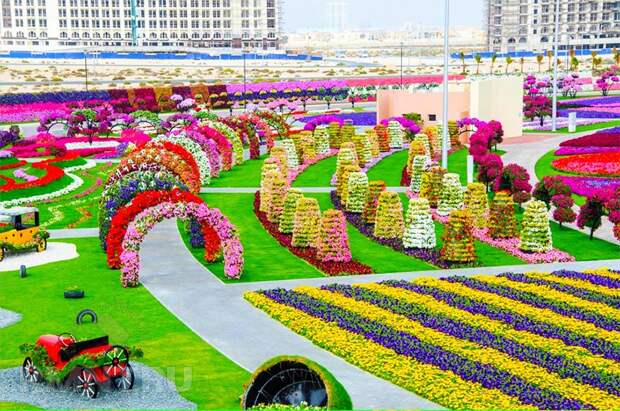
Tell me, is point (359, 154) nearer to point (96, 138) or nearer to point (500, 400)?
point (96, 138)

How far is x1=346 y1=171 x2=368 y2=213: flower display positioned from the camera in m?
46.4

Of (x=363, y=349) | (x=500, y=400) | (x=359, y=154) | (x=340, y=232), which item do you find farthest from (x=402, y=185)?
(x=500, y=400)

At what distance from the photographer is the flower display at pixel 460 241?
36.7m

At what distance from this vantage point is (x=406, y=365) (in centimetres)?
2578

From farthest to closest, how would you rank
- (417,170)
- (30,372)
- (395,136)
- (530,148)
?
1. (395,136)
2. (530,148)
3. (417,170)
4. (30,372)

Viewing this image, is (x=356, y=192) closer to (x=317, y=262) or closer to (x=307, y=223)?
(x=307, y=223)

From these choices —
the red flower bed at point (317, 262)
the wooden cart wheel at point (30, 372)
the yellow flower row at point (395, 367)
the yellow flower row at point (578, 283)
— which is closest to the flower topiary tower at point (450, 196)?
the red flower bed at point (317, 262)

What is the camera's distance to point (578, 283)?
3344cm

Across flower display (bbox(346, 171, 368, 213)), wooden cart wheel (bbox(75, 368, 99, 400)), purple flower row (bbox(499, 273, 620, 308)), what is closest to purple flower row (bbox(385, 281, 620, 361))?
purple flower row (bbox(499, 273, 620, 308))

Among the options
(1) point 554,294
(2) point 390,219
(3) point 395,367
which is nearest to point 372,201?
(2) point 390,219

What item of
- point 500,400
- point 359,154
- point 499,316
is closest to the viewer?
point 500,400

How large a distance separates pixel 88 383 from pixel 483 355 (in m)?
9.24

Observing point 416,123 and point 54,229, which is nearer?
point 54,229

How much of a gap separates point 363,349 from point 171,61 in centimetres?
15880
